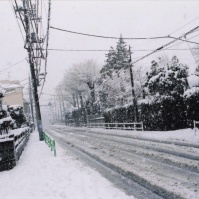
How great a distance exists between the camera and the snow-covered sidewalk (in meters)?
8.20

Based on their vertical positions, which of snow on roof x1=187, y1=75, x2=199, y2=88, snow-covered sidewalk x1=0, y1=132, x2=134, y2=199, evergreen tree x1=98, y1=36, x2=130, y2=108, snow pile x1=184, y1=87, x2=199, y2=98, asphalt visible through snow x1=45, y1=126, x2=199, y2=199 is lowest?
asphalt visible through snow x1=45, y1=126, x2=199, y2=199

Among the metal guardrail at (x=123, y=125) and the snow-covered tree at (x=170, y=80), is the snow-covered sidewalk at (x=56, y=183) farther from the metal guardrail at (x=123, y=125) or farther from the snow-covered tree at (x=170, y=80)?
the metal guardrail at (x=123, y=125)

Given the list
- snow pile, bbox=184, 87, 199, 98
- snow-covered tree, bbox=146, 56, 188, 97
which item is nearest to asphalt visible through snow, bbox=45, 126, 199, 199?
snow pile, bbox=184, 87, 199, 98

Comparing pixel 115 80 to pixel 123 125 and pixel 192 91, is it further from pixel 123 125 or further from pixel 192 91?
pixel 192 91

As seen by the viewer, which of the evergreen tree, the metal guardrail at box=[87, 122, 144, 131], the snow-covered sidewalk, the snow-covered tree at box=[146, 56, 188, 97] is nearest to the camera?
the snow-covered sidewalk

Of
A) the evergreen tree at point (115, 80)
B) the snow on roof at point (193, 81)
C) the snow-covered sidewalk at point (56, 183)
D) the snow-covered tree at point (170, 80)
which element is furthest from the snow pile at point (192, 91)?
the evergreen tree at point (115, 80)

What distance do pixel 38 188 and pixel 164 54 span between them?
60.4 m

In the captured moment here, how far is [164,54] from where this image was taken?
217 feet

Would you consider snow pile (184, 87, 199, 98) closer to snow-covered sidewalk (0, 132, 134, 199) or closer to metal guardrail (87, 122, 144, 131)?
metal guardrail (87, 122, 144, 131)

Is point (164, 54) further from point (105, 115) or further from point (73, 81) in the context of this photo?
point (105, 115)

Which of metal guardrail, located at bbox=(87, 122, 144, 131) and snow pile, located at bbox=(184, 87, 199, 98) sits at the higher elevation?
snow pile, located at bbox=(184, 87, 199, 98)

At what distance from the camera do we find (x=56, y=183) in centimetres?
969

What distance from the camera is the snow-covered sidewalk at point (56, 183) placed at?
8.20 m

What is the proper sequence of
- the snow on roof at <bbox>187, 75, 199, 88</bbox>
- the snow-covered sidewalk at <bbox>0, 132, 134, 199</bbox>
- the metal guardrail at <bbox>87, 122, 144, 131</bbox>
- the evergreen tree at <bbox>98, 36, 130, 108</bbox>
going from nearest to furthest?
the snow-covered sidewalk at <bbox>0, 132, 134, 199</bbox> → the snow on roof at <bbox>187, 75, 199, 88</bbox> → the metal guardrail at <bbox>87, 122, 144, 131</bbox> → the evergreen tree at <bbox>98, 36, 130, 108</bbox>
